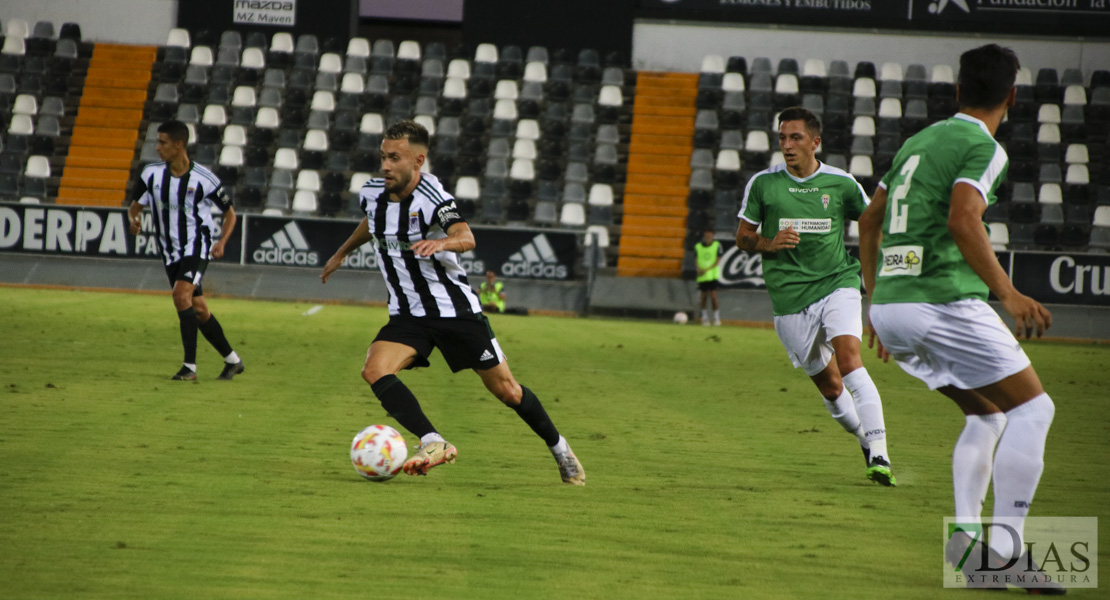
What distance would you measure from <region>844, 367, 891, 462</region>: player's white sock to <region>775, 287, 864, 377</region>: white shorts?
0.85 ft

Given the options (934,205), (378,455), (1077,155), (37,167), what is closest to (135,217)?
(378,455)

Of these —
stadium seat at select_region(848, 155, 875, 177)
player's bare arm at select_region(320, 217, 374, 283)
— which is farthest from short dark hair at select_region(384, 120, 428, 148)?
stadium seat at select_region(848, 155, 875, 177)

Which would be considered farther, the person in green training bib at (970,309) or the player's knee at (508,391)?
the player's knee at (508,391)

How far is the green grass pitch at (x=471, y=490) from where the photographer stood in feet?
14.5

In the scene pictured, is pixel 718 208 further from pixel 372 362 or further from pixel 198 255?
pixel 372 362

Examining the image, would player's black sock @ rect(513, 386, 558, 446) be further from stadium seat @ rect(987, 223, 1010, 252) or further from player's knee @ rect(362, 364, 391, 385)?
stadium seat @ rect(987, 223, 1010, 252)

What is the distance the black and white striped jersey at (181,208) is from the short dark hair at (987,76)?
304 inches

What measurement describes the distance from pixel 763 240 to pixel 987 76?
2944 mm

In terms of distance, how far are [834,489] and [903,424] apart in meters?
3.36

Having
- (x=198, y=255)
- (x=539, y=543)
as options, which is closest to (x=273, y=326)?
(x=198, y=255)

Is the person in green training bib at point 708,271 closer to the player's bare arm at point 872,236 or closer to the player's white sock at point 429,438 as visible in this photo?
the player's white sock at point 429,438

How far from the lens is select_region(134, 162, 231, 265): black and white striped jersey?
1047 centimetres

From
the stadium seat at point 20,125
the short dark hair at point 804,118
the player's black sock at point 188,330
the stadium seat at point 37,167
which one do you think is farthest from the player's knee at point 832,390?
the stadium seat at point 20,125

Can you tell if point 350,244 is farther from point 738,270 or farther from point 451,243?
point 738,270
